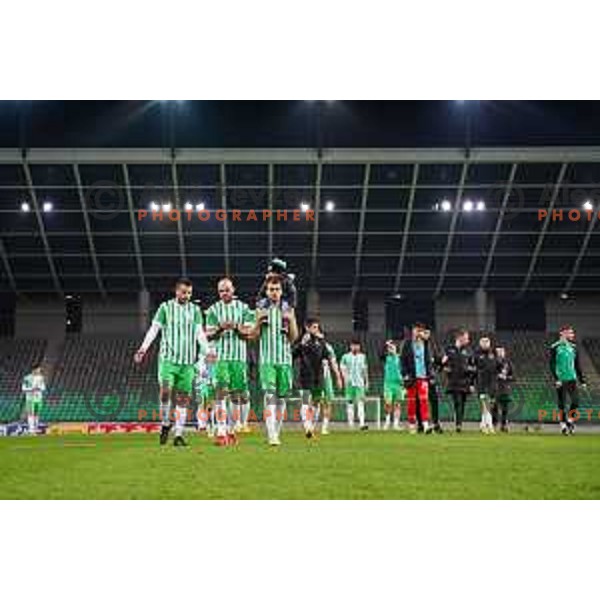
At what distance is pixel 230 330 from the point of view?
41.0ft

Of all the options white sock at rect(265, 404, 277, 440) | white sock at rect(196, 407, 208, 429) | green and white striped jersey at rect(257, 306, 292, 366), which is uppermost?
white sock at rect(196, 407, 208, 429)

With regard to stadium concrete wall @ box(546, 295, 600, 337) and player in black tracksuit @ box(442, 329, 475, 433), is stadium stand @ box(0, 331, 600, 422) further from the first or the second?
player in black tracksuit @ box(442, 329, 475, 433)

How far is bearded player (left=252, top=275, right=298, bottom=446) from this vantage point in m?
11.9

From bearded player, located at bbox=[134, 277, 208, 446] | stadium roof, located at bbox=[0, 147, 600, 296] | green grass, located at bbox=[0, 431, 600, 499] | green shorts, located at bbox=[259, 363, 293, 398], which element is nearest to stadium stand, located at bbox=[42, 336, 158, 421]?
stadium roof, located at bbox=[0, 147, 600, 296]

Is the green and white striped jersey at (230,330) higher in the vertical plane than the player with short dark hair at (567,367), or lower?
lower

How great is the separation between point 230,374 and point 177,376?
0.77 meters

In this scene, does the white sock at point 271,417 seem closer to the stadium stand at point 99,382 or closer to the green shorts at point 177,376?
the green shorts at point 177,376

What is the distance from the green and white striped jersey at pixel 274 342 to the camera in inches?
469

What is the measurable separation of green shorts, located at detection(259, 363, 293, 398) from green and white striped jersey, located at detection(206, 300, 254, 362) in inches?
29.1

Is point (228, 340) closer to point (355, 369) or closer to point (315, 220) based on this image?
point (355, 369)

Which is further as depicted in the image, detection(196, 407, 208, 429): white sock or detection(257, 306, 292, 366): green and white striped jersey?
detection(196, 407, 208, 429): white sock

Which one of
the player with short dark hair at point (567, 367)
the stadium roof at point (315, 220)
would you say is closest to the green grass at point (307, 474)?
the player with short dark hair at point (567, 367)

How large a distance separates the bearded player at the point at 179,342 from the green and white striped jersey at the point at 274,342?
872 millimetres

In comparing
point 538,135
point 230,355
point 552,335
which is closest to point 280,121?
point 538,135
